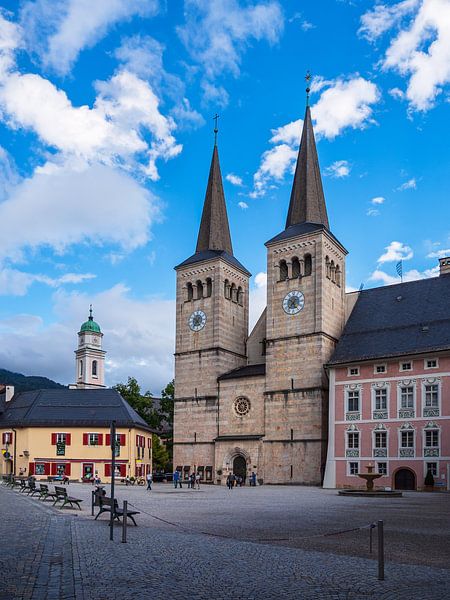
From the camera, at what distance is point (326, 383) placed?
56.8m

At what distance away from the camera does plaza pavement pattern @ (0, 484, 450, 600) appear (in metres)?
10.2

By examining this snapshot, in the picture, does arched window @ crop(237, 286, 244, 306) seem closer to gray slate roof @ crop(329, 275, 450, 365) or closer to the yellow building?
gray slate roof @ crop(329, 275, 450, 365)

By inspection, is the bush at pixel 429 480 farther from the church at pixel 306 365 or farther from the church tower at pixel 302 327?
the church tower at pixel 302 327

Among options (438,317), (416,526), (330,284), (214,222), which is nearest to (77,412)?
(214,222)

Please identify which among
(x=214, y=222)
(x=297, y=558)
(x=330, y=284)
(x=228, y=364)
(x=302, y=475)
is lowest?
(x=302, y=475)

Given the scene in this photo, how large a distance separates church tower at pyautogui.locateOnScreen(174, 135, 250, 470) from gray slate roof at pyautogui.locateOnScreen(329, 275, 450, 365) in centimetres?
1241

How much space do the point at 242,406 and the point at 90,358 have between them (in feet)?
215

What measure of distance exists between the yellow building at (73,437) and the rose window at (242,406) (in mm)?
10858

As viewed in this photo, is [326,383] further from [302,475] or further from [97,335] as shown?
[97,335]

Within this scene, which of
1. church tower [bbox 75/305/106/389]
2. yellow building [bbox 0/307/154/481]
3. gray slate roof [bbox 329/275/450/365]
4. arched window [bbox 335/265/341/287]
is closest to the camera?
gray slate roof [bbox 329/275/450/365]

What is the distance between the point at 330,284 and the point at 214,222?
15868 mm

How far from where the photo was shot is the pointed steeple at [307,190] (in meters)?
63.0

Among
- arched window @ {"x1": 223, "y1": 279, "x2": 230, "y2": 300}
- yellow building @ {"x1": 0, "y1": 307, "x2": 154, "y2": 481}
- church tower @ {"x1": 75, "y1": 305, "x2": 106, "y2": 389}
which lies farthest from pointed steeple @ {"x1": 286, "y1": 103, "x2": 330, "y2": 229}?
church tower @ {"x1": 75, "y1": 305, "x2": 106, "y2": 389}

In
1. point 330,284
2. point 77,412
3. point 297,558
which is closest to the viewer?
point 297,558
